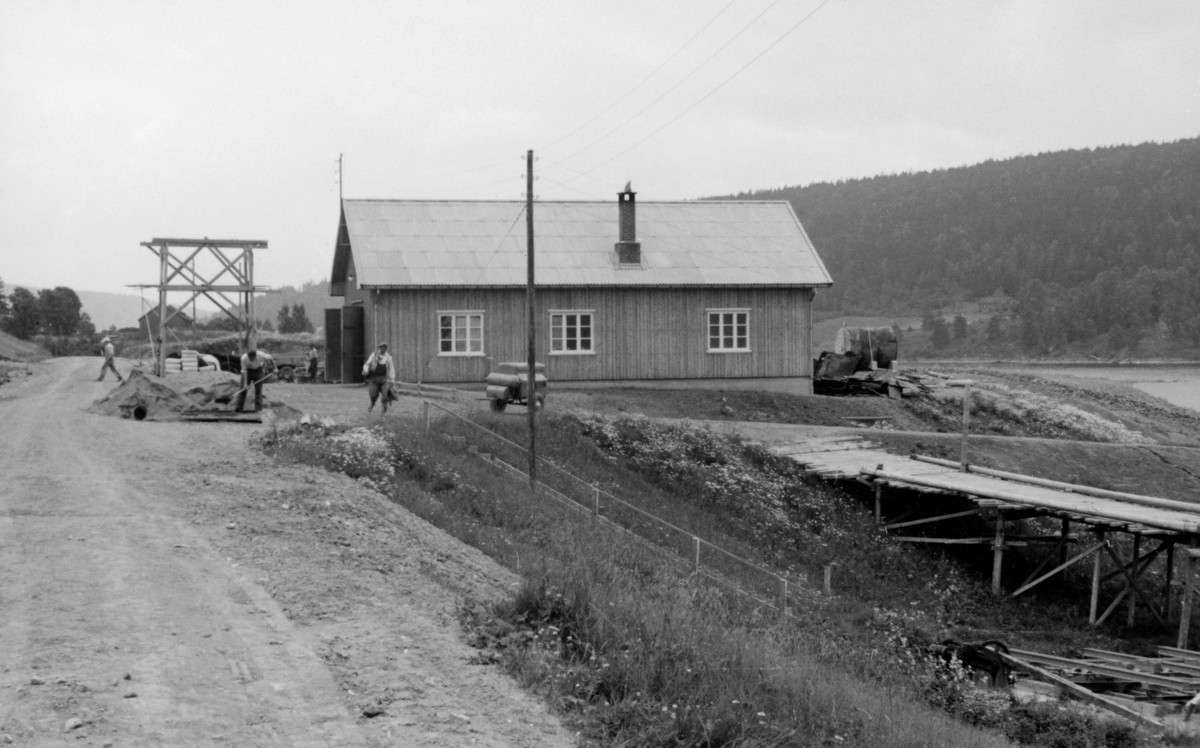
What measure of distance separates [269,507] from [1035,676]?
33.9 ft

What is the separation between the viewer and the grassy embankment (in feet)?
28.2

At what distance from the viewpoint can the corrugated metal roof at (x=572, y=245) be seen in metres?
36.1

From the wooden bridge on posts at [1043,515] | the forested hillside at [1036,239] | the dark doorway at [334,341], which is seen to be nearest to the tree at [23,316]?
the dark doorway at [334,341]

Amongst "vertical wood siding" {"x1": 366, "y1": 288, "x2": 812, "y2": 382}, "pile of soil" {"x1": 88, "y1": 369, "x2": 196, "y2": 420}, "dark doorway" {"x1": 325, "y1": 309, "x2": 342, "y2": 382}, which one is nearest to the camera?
"pile of soil" {"x1": 88, "y1": 369, "x2": 196, "y2": 420}

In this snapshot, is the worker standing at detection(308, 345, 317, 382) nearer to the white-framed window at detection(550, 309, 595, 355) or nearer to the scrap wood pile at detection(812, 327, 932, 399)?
the white-framed window at detection(550, 309, 595, 355)

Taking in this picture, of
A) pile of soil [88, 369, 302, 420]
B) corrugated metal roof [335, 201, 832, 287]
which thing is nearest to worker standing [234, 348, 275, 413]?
pile of soil [88, 369, 302, 420]

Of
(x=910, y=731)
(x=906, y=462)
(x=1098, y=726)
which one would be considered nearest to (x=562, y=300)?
(x=906, y=462)

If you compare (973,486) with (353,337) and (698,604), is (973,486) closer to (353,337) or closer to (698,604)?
(698,604)

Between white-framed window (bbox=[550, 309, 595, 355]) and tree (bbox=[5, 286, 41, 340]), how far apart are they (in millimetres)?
45845

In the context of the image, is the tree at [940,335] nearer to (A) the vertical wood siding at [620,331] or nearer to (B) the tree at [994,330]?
(B) the tree at [994,330]

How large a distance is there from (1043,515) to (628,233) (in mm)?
19425

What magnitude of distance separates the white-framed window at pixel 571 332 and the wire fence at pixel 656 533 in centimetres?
1084

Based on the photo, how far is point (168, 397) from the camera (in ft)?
85.3

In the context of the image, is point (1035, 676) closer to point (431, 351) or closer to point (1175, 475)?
point (1175, 475)
